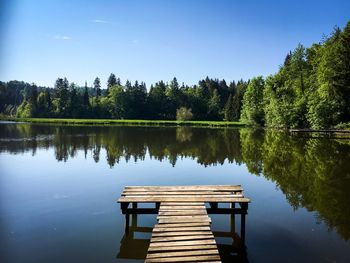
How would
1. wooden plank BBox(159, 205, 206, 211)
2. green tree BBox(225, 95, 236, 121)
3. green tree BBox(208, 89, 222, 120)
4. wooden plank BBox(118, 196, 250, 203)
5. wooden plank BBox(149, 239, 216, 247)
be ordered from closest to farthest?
1. wooden plank BBox(149, 239, 216, 247)
2. wooden plank BBox(159, 205, 206, 211)
3. wooden plank BBox(118, 196, 250, 203)
4. green tree BBox(225, 95, 236, 121)
5. green tree BBox(208, 89, 222, 120)

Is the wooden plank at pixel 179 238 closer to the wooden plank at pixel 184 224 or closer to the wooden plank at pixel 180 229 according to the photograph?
the wooden plank at pixel 180 229

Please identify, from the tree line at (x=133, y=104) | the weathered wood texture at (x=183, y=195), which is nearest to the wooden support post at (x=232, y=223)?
the weathered wood texture at (x=183, y=195)

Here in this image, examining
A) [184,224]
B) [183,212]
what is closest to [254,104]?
[183,212]

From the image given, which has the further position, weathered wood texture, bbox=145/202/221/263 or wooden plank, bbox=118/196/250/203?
wooden plank, bbox=118/196/250/203

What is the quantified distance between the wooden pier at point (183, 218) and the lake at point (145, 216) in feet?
3.56

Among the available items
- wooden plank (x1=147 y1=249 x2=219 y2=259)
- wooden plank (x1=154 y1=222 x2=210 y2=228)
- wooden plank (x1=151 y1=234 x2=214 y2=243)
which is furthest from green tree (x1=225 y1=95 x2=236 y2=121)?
wooden plank (x1=147 y1=249 x2=219 y2=259)

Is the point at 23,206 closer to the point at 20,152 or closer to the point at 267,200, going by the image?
the point at 267,200

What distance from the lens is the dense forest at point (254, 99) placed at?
5266 centimetres

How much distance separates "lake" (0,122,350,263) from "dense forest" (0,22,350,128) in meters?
28.6

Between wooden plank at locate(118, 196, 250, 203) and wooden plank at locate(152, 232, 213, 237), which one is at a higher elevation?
wooden plank at locate(118, 196, 250, 203)

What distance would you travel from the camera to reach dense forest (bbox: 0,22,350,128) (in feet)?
173

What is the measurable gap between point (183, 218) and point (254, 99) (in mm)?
85528

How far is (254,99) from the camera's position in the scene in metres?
90.8

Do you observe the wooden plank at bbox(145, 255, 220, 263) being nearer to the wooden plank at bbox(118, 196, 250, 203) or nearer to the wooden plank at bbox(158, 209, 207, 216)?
the wooden plank at bbox(158, 209, 207, 216)
